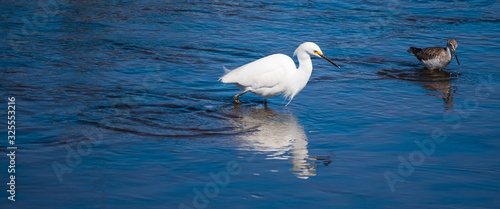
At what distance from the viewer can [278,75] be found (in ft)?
27.7

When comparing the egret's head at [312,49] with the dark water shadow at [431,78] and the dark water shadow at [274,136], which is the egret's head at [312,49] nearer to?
the dark water shadow at [274,136]

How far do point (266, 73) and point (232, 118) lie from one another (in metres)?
0.99

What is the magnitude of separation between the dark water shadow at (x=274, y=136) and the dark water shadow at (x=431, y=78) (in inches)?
121

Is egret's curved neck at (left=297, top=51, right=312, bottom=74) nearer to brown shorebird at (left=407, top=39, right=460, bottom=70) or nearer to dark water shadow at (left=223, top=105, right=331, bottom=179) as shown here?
dark water shadow at (left=223, top=105, right=331, bottom=179)

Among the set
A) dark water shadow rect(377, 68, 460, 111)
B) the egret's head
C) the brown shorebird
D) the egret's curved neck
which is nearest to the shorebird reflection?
the egret's curved neck

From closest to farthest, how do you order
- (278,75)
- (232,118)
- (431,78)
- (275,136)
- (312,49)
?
1. (275,136)
2. (232,118)
3. (312,49)
4. (278,75)
5. (431,78)

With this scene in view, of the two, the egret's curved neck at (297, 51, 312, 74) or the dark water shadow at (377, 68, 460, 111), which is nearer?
the egret's curved neck at (297, 51, 312, 74)

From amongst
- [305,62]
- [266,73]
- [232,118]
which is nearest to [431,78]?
[305,62]

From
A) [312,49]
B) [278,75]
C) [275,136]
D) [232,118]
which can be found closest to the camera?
[275,136]

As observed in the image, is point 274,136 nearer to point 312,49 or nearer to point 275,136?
point 275,136

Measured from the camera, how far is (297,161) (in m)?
6.12

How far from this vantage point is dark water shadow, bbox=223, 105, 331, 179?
6.14m

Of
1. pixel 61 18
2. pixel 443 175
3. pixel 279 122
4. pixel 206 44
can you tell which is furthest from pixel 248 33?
pixel 443 175

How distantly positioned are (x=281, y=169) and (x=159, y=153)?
4.52 ft
